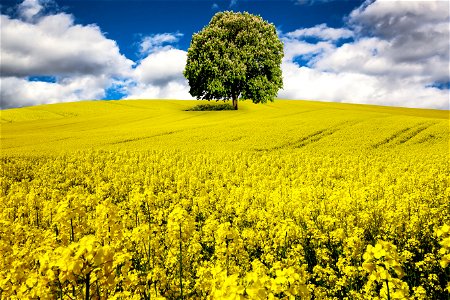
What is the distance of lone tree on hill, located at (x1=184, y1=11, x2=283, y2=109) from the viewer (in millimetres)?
46062

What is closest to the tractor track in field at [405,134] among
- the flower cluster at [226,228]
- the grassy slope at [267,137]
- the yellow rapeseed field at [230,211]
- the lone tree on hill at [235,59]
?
the grassy slope at [267,137]

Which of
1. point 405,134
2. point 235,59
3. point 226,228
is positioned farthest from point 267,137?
point 226,228

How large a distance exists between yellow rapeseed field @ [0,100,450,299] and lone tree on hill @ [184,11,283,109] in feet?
21.5

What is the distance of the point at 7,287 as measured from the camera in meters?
5.12

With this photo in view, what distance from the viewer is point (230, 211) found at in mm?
11719

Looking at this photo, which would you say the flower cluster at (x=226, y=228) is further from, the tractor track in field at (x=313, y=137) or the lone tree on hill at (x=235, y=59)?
the lone tree on hill at (x=235, y=59)

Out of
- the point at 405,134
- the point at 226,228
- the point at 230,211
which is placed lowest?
the point at 230,211

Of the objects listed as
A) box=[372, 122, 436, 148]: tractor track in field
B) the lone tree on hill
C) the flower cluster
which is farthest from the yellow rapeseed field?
the lone tree on hill

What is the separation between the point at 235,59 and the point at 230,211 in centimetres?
3676

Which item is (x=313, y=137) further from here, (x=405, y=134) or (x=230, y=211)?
(x=230, y=211)

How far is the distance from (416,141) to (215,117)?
22575mm

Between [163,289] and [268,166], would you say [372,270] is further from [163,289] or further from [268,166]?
[268,166]

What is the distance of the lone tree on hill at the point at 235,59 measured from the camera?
46.1 metres

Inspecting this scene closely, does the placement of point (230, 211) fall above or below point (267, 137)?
below
